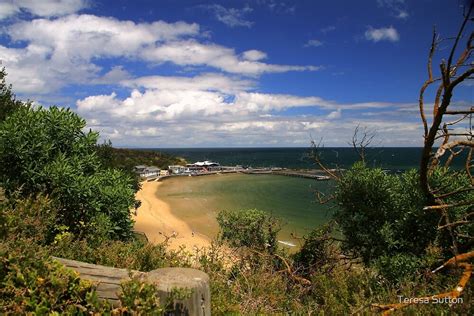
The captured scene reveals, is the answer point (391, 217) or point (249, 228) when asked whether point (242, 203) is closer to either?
point (249, 228)

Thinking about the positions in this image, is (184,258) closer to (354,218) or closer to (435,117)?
(435,117)

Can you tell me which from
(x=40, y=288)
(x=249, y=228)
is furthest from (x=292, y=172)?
(x=40, y=288)

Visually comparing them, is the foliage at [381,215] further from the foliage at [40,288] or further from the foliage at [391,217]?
the foliage at [40,288]

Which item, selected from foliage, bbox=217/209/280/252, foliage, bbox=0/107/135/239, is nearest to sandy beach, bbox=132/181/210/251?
foliage, bbox=217/209/280/252

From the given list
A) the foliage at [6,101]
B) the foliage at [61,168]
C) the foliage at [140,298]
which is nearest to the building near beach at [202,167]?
the foliage at [6,101]

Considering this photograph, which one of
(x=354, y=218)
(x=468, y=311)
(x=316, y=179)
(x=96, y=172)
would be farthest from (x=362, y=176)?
(x=316, y=179)

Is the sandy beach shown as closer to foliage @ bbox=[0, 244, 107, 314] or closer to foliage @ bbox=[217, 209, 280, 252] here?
foliage @ bbox=[217, 209, 280, 252]
